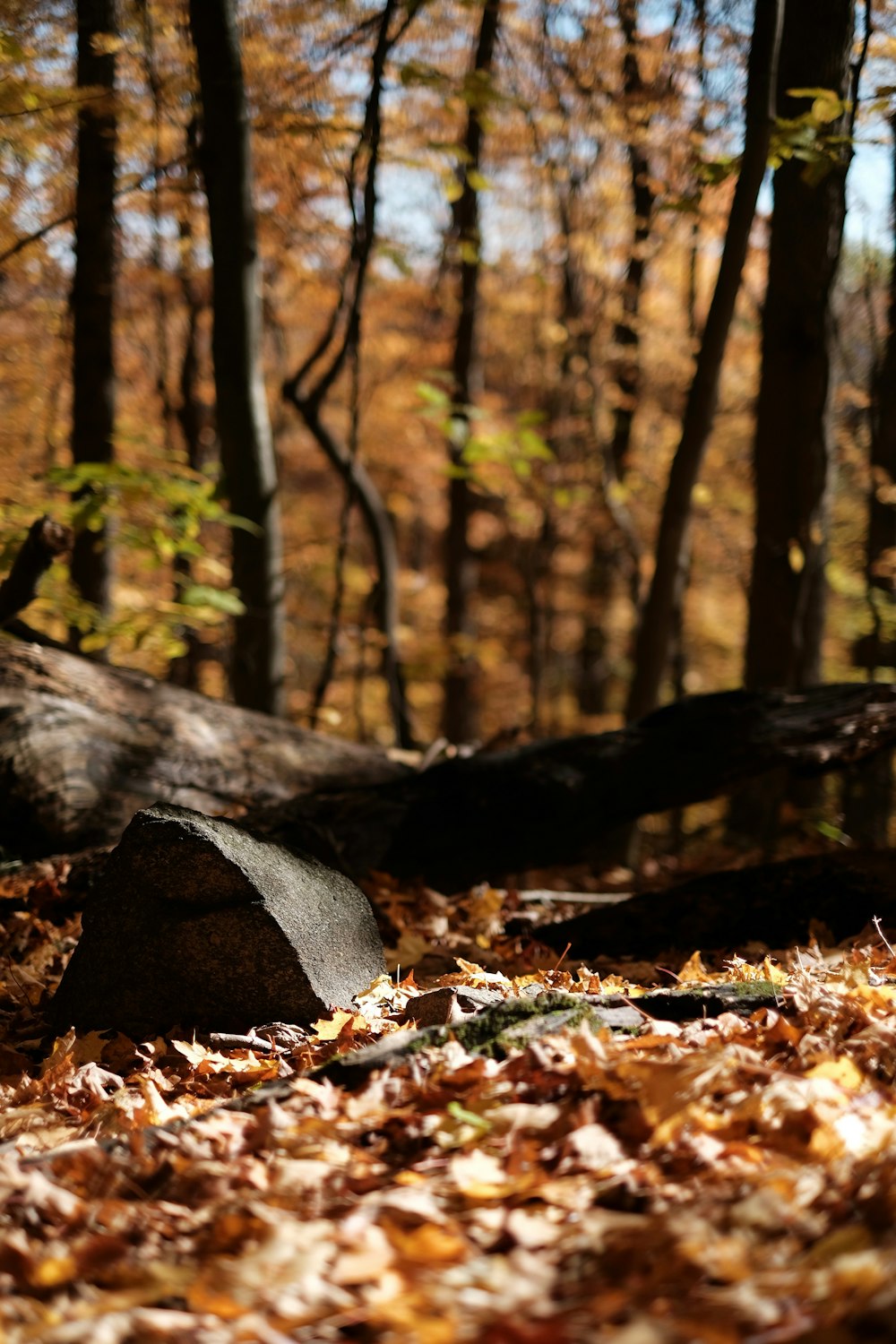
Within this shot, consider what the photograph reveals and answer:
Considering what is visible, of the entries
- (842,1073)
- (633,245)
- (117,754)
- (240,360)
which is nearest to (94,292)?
(240,360)

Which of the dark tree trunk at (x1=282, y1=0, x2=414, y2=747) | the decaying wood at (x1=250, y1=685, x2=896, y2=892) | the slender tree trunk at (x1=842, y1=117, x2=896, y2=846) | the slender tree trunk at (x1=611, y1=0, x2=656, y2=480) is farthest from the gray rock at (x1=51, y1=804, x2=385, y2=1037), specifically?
the slender tree trunk at (x1=611, y1=0, x2=656, y2=480)

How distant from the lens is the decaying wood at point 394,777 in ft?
14.5

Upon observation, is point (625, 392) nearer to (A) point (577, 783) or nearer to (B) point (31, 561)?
(A) point (577, 783)

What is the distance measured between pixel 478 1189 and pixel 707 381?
16.6ft

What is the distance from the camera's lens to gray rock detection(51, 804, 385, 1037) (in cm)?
299

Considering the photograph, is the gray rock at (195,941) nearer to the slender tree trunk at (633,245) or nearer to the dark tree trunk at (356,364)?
the dark tree trunk at (356,364)

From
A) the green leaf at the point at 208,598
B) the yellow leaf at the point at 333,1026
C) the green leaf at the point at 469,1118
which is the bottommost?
the yellow leaf at the point at 333,1026

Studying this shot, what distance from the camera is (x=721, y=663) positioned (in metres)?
17.3

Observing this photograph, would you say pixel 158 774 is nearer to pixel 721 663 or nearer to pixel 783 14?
pixel 783 14

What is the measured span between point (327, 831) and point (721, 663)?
14040mm

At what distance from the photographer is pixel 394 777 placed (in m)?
5.02

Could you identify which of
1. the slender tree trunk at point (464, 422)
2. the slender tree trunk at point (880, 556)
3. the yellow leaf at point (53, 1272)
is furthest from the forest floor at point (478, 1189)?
the slender tree trunk at point (464, 422)

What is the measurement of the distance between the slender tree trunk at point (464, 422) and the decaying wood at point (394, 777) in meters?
3.47

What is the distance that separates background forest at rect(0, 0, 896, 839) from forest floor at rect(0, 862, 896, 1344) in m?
3.38
